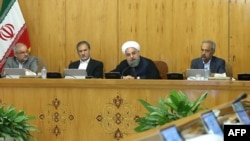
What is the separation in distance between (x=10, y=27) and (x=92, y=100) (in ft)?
11.2

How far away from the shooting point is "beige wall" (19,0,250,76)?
8.54 meters

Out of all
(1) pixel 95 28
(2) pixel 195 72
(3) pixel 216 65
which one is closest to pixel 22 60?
(1) pixel 95 28

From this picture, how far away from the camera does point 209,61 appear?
24.5 ft

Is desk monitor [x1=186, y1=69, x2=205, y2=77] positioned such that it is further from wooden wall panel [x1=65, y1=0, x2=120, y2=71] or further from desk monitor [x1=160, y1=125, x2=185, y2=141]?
desk monitor [x1=160, y1=125, x2=185, y2=141]

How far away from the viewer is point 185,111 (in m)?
3.11

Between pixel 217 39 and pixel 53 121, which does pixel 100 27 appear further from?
pixel 53 121

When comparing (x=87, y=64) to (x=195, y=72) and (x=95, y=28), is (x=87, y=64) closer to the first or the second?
(x=95, y=28)

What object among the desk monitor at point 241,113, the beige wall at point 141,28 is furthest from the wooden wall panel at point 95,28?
the desk monitor at point 241,113

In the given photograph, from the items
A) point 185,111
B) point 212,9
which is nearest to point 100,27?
point 212,9

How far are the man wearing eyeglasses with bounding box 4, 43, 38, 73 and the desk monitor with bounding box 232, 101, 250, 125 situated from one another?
6341mm

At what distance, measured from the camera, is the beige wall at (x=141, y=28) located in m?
8.54

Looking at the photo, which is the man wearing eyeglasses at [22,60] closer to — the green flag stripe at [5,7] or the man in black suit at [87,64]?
the man in black suit at [87,64]

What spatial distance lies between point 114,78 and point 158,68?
162 cm

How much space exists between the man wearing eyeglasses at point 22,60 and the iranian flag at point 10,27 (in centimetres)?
96
